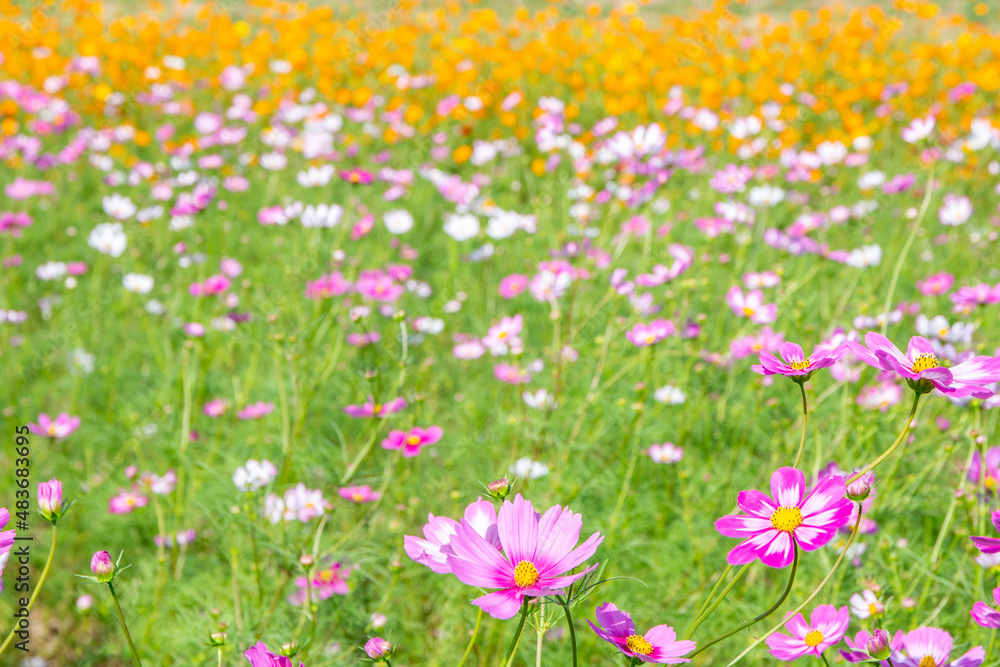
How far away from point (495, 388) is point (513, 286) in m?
0.38

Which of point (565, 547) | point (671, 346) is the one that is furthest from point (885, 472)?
point (565, 547)

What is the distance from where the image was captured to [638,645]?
57cm

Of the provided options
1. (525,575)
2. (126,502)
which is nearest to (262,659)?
(525,575)

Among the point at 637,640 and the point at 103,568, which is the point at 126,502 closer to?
the point at 103,568

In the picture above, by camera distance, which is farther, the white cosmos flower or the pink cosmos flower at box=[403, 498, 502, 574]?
the white cosmos flower

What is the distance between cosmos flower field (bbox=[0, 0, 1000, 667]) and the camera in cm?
79

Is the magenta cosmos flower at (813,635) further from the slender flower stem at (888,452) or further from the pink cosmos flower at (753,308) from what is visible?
A: the pink cosmos flower at (753,308)

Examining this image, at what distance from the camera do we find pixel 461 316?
236 centimetres

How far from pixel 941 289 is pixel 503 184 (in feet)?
6.35

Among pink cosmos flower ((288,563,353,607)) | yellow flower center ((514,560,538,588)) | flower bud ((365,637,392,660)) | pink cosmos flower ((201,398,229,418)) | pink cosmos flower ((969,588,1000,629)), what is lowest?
pink cosmos flower ((201,398,229,418))

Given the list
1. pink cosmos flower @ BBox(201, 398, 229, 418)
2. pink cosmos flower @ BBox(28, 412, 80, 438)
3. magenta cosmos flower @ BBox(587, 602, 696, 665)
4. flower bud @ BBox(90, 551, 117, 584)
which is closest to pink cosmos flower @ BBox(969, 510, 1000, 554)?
magenta cosmos flower @ BBox(587, 602, 696, 665)

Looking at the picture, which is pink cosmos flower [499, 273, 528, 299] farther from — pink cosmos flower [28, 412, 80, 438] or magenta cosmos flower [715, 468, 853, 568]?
magenta cosmos flower [715, 468, 853, 568]

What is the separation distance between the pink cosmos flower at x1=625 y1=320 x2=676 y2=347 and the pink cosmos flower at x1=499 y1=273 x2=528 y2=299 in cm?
57

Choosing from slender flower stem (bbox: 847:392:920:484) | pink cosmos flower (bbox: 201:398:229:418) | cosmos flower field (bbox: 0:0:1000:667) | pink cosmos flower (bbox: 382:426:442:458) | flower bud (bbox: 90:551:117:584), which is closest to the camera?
slender flower stem (bbox: 847:392:920:484)
